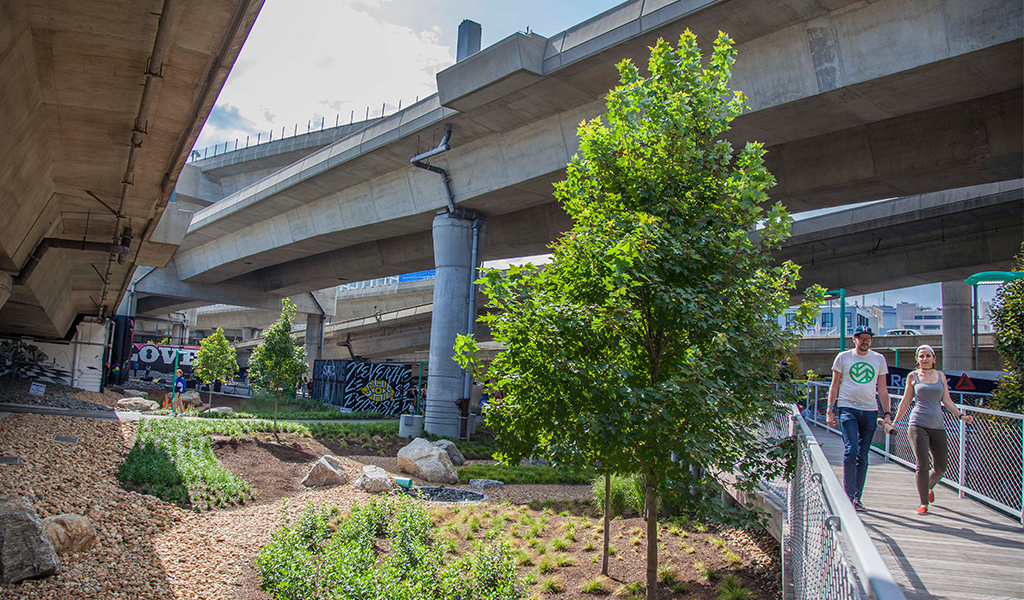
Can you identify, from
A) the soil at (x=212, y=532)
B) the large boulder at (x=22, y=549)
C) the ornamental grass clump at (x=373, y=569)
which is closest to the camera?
the ornamental grass clump at (x=373, y=569)

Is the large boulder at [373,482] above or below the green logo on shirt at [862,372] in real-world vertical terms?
below

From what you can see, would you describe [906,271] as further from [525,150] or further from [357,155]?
[357,155]

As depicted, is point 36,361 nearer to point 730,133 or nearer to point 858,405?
point 730,133

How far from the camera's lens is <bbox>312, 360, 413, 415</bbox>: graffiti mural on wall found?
108 feet

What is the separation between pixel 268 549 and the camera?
7.61m

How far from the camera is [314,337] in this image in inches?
1628

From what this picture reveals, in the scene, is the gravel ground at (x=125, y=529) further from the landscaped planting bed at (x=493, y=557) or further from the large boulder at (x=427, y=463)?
the large boulder at (x=427, y=463)

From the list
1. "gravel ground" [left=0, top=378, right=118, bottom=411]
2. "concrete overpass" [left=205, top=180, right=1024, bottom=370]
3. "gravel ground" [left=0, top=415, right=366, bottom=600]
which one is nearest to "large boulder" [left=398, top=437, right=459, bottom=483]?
"gravel ground" [left=0, top=415, right=366, bottom=600]

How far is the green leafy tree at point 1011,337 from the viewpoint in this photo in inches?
324

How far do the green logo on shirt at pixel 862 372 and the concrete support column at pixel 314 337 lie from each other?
37450 mm

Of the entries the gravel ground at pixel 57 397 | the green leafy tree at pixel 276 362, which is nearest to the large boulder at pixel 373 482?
the green leafy tree at pixel 276 362

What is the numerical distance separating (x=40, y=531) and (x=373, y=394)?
85.7 feet

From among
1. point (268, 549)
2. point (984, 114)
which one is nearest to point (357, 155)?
point (268, 549)

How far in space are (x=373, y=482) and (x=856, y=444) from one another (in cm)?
920
